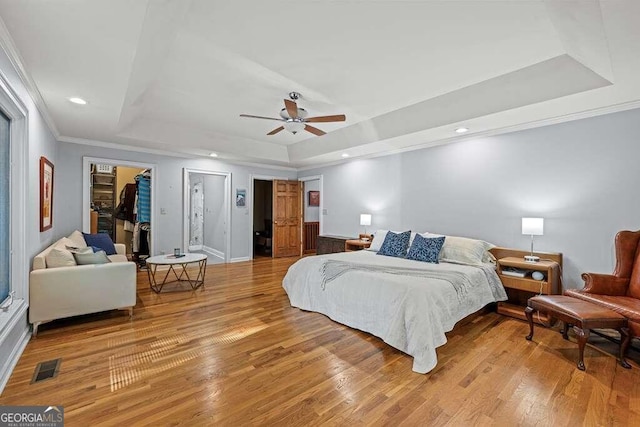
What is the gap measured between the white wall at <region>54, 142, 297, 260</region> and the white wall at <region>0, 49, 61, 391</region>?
0.96 m

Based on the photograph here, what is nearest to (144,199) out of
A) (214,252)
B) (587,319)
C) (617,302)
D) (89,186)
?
(89,186)

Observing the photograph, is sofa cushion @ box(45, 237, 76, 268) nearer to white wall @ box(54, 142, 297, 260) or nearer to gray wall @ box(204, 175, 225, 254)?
white wall @ box(54, 142, 297, 260)

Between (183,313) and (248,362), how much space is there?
150cm

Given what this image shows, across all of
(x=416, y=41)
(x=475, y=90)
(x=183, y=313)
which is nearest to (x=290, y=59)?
(x=416, y=41)

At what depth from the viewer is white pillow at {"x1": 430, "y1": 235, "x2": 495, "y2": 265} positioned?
3.75 metres

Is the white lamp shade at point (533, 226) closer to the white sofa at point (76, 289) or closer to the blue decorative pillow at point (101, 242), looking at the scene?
the white sofa at point (76, 289)

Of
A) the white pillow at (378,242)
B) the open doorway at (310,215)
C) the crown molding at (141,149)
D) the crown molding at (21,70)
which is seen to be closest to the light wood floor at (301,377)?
the white pillow at (378,242)

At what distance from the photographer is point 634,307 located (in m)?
2.44

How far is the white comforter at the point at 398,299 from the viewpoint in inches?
96.9

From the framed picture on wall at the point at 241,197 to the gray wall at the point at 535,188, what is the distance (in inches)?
125

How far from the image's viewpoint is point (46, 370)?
2217 mm

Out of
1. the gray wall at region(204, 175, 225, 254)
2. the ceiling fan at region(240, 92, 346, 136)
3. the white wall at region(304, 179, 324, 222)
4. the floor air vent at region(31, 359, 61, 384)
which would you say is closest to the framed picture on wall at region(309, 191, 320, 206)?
the white wall at region(304, 179, 324, 222)

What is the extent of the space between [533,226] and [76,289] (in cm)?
514

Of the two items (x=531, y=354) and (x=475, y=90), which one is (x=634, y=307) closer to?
(x=531, y=354)
